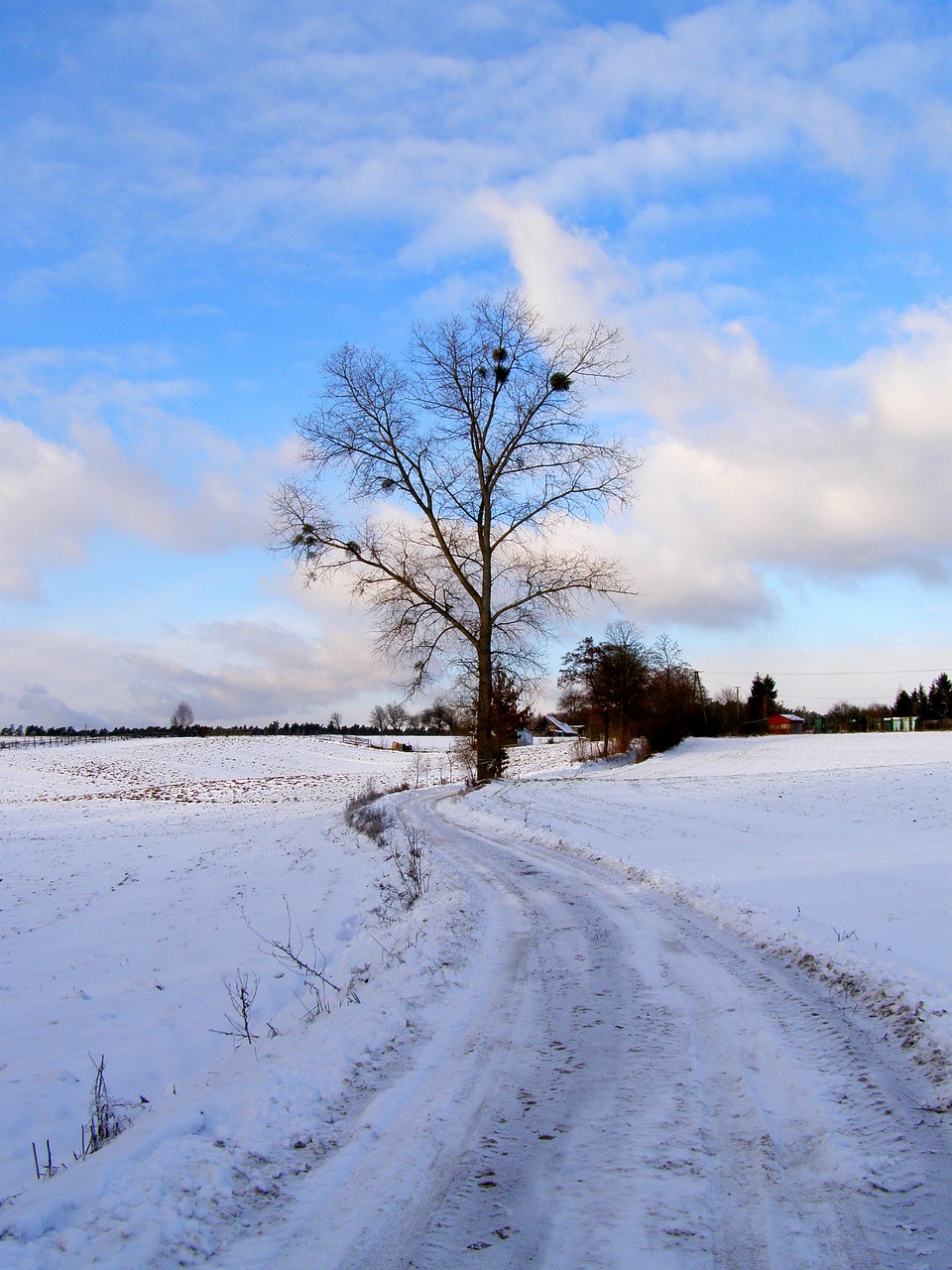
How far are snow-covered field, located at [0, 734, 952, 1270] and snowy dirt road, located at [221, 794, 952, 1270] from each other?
133 mm

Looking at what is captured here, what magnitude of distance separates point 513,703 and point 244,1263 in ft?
98.6

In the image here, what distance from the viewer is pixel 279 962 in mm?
8961

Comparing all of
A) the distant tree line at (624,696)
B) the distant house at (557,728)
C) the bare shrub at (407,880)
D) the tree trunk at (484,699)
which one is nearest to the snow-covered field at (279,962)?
the bare shrub at (407,880)

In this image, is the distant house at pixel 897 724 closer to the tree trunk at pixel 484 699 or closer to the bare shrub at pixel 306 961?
the tree trunk at pixel 484 699

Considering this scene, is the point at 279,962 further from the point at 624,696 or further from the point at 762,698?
the point at 762,698

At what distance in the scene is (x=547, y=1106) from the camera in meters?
3.89

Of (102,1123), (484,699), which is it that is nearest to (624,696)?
(484,699)

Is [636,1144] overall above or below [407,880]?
above

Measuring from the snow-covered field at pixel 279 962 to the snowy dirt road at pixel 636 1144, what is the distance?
0.44ft

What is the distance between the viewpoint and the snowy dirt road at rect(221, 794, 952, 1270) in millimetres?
2797

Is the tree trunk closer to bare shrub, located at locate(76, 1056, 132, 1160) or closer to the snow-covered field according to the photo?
the snow-covered field

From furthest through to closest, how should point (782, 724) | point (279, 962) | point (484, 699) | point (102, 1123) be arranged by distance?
point (782, 724) < point (484, 699) < point (279, 962) < point (102, 1123)

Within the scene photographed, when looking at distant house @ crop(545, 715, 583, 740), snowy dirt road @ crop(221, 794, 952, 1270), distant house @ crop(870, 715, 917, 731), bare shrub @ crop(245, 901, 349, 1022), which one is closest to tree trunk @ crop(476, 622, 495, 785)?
bare shrub @ crop(245, 901, 349, 1022)

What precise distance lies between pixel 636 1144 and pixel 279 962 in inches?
251
